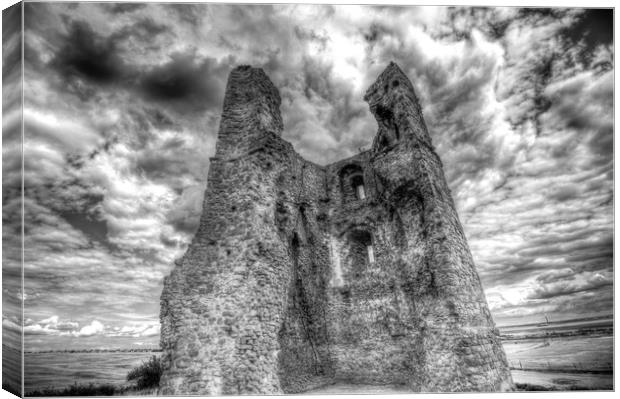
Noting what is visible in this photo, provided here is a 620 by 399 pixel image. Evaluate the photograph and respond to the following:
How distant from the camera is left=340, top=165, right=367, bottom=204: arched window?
507 inches

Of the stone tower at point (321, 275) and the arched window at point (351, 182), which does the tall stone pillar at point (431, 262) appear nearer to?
the stone tower at point (321, 275)

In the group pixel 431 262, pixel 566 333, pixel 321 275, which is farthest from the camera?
pixel 321 275

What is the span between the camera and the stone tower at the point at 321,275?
23.6ft

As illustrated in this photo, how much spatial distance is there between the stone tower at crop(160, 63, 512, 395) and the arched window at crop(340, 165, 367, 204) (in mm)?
426

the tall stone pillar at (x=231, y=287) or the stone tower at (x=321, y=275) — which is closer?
the tall stone pillar at (x=231, y=287)

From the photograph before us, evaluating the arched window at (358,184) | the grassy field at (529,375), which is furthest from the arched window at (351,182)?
the grassy field at (529,375)

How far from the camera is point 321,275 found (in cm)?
1107

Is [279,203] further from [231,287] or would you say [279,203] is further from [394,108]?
[394,108]

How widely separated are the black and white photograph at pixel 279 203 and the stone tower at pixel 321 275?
51 millimetres

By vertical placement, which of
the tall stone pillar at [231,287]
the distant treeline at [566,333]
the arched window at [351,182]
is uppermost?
the arched window at [351,182]

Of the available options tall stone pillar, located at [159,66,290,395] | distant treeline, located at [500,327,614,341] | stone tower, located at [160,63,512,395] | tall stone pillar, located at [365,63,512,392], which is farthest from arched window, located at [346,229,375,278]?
distant treeline, located at [500,327,614,341]

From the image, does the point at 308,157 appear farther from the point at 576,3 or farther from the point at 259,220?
the point at 576,3

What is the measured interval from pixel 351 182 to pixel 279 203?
183 inches

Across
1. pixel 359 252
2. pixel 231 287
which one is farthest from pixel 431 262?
pixel 231 287
